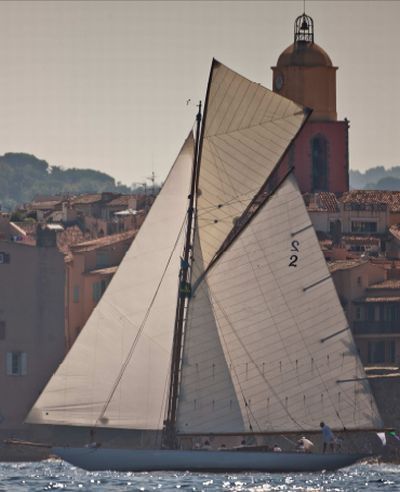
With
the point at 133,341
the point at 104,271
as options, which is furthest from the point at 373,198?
the point at 133,341

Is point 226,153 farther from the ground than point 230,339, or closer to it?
farther from the ground

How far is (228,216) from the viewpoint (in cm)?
7875

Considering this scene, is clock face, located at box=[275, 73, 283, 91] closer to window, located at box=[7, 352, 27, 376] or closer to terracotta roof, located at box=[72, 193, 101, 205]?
terracotta roof, located at box=[72, 193, 101, 205]

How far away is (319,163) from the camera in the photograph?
152m

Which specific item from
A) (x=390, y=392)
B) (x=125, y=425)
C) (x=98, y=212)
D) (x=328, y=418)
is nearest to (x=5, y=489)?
(x=125, y=425)

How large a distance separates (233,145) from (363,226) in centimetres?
6231

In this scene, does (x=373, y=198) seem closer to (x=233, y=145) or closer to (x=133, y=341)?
(x=233, y=145)

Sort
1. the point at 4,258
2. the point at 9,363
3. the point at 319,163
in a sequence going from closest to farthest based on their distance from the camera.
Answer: the point at 4,258 < the point at 9,363 < the point at 319,163

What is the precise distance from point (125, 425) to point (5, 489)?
4346 mm

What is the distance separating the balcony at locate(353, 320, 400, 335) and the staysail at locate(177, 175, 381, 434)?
3905 centimetres

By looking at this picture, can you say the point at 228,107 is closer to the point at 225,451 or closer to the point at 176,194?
the point at 176,194

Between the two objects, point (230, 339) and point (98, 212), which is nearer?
point (230, 339)

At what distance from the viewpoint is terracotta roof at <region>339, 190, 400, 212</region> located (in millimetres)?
141875

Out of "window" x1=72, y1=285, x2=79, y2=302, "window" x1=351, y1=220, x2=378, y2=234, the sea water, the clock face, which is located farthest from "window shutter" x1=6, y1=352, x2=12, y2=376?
the clock face
